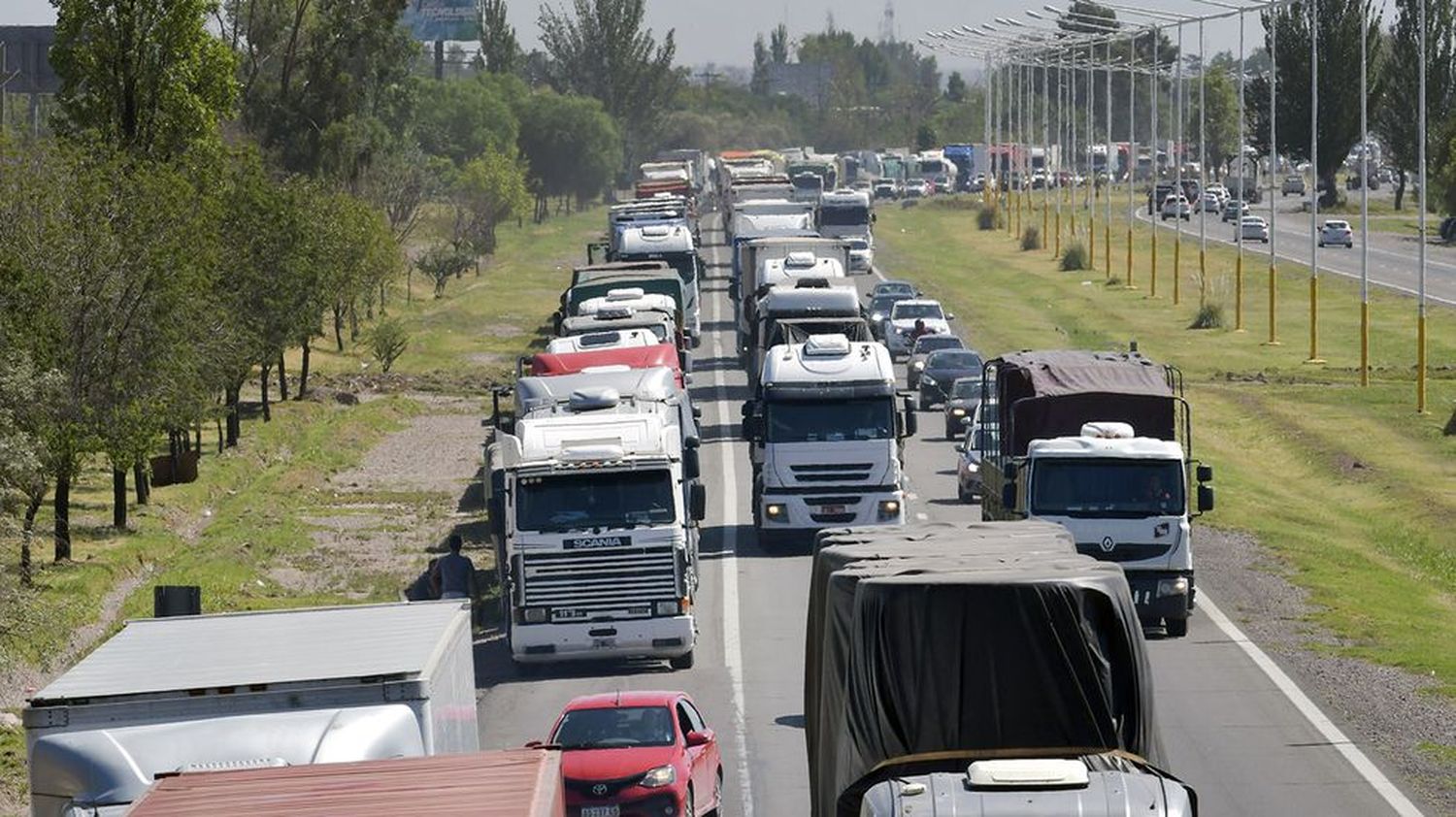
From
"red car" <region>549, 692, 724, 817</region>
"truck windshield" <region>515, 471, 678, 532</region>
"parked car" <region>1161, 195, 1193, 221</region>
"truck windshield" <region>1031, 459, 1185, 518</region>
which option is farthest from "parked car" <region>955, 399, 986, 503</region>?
"parked car" <region>1161, 195, 1193, 221</region>

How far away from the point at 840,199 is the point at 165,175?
57542 mm

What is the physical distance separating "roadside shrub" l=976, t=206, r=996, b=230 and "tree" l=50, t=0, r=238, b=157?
94.5 meters

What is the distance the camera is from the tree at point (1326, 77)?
121375 millimetres

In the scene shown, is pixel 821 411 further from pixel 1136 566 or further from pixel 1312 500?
pixel 1312 500

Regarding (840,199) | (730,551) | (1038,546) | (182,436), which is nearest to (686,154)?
(840,199)

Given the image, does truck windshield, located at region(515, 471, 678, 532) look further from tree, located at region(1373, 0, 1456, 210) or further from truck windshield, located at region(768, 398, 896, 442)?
tree, located at region(1373, 0, 1456, 210)

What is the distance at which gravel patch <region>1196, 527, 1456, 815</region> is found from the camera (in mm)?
23297

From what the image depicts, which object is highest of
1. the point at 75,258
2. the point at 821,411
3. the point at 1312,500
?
the point at 75,258

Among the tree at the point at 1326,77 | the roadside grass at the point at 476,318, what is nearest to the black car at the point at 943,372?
the roadside grass at the point at 476,318

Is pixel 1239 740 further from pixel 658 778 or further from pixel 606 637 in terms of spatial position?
pixel 606 637

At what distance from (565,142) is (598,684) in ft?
496

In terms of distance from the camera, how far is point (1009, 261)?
4488 inches

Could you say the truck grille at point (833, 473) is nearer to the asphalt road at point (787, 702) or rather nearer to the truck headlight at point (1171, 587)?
the asphalt road at point (787, 702)

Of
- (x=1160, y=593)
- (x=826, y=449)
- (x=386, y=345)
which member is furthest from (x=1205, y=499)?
(x=386, y=345)
